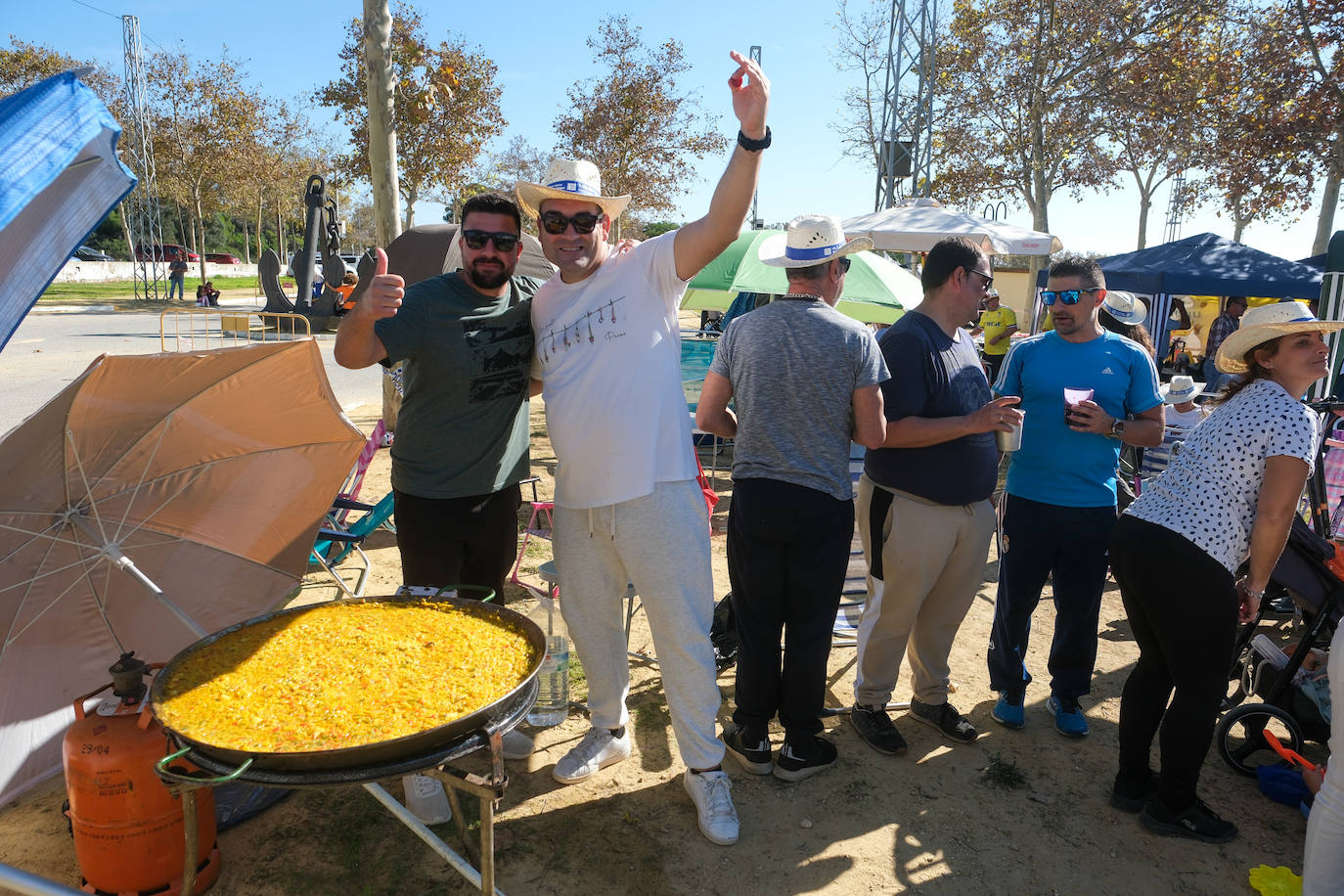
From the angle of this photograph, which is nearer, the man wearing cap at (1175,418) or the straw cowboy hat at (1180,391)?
the man wearing cap at (1175,418)

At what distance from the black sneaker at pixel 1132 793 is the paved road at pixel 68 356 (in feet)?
25.9

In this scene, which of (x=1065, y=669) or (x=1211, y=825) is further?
(x=1065, y=669)

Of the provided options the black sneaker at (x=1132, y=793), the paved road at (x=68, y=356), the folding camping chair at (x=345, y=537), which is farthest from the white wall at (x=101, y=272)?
the black sneaker at (x=1132, y=793)

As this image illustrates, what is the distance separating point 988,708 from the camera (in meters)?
4.10

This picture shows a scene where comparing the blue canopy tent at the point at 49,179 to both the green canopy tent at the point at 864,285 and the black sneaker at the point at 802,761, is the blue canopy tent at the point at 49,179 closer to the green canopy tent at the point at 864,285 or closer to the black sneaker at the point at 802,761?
the black sneaker at the point at 802,761

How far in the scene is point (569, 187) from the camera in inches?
116

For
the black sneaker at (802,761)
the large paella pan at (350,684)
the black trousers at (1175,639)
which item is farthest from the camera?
the black sneaker at (802,761)

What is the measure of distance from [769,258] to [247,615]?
7.88 feet

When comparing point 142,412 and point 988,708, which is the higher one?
point 142,412

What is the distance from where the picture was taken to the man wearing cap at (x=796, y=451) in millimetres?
3092

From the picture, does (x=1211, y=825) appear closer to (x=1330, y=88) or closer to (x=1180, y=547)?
(x=1180, y=547)

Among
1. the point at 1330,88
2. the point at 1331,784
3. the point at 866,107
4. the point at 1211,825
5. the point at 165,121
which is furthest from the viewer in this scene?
the point at 165,121

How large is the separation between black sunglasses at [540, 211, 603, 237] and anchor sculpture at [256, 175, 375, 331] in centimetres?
1916

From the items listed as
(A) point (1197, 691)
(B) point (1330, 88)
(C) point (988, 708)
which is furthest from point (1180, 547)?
(B) point (1330, 88)
